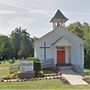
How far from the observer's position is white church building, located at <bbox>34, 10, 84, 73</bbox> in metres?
43.0

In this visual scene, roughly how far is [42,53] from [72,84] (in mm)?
17345

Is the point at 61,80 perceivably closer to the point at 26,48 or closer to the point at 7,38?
the point at 26,48

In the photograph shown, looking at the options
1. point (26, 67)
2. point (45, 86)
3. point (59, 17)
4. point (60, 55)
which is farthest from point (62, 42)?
point (45, 86)

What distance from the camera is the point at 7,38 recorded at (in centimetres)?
10319

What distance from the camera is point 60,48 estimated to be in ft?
144

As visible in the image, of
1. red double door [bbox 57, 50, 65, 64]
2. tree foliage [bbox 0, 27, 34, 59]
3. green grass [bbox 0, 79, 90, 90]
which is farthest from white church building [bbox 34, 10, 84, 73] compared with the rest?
tree foliage [bbox 0, 27, 34, 59]

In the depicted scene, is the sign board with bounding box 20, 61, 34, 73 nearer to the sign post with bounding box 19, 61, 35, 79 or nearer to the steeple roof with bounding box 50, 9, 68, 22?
the sign post with bounding box 19, 61, 35, 79

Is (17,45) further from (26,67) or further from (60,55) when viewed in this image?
(26,67)

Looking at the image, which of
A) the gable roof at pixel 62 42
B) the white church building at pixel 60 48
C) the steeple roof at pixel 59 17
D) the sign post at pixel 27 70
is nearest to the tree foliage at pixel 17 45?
the steeple roof at pixel 59 17

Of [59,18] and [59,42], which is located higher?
[59,18]

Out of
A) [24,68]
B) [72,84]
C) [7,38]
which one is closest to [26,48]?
[7,38]

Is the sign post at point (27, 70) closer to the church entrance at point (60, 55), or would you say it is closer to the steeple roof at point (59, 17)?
the church entrance at point (60, 55)

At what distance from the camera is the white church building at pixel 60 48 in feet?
141

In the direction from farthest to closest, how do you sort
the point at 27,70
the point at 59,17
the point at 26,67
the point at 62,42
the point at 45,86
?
1. the point at 59,17
2. the point at 62,42
3. the point at 26,67
4. the point at 27,70
5. the point at 45,86
